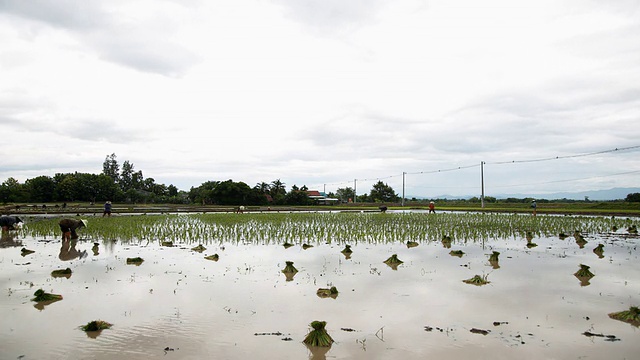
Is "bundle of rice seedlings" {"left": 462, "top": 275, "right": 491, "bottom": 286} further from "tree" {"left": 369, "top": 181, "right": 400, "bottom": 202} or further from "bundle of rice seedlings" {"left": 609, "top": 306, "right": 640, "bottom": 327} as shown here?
"tree" {"left": 369, "top": 181, "right": 400, "bottom": 202}

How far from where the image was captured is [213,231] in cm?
1752

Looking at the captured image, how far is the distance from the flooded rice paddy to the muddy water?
0.03m

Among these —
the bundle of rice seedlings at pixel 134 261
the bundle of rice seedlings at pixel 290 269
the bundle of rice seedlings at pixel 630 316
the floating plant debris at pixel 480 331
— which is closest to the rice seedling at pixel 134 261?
the bundle of rice seedlings at pixel 134 261

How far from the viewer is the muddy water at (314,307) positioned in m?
4.84

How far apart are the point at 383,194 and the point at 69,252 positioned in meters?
72.2

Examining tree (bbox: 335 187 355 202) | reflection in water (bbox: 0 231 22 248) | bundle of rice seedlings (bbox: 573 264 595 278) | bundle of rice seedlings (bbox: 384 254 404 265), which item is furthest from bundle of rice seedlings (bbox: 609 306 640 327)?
tree (bbox: 335 187 355 202)

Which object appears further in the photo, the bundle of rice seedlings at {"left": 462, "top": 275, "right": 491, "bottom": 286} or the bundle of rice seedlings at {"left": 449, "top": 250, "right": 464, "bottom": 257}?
the bundle of rice seedlings at {"left": 449, "top": 250, "right": 464, "bottom": 257}

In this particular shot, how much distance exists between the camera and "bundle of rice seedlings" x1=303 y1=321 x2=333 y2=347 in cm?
492

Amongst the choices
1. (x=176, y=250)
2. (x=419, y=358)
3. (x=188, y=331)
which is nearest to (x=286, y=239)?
(x=176, y=250)

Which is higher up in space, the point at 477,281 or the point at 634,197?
the point at 634,197

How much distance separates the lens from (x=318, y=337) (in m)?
4.95

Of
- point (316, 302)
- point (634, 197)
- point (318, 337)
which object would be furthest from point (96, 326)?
point (634, 197)

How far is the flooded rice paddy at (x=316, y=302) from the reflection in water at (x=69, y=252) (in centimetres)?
9

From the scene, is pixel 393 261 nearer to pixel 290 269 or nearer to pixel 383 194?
pixel 290 269
